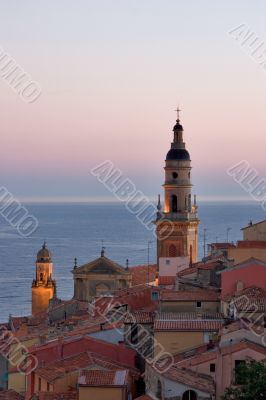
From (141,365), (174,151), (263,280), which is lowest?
(141,365)

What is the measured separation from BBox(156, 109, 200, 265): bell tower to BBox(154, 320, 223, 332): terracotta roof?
24.4 m

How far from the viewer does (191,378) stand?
85.2ft

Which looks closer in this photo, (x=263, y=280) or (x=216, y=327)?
(x=216, y=327)

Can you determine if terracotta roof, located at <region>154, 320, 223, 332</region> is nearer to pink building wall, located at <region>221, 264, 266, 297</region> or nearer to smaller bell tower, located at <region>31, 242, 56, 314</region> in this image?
pink building wall, located at <region>221, 264, 266, 297</region>

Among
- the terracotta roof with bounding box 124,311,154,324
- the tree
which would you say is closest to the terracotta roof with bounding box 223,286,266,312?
the terracotta roof with bounding box 124,311,154,324

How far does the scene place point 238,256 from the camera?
A: 36.2m

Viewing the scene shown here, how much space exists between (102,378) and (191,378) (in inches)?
92.7

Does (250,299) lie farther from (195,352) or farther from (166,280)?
(166,280)

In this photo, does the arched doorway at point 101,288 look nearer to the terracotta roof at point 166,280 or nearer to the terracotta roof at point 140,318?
the terracotta roof at point 166,280

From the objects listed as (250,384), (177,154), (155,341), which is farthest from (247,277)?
(177,154)

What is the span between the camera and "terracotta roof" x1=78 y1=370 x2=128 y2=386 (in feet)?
87.1

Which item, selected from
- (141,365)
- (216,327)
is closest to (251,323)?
(216,327)

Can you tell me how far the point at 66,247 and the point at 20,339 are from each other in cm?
11295

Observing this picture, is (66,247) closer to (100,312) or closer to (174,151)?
(174,151)
